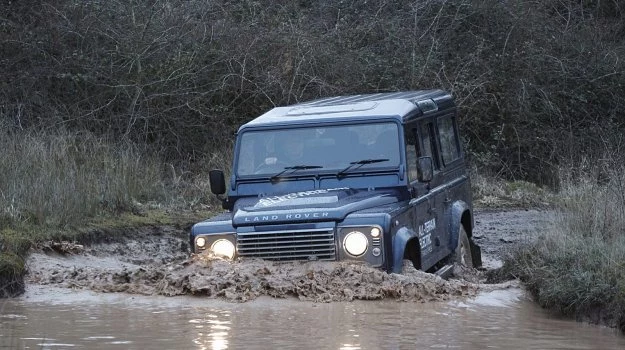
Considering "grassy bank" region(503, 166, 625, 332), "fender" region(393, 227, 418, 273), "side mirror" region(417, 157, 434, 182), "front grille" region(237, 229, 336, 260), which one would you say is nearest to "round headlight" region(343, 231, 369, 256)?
"front grille" region(237, 229, 336, 260)

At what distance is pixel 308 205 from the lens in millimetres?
8977

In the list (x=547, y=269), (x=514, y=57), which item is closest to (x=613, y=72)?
(x=514, y=57)

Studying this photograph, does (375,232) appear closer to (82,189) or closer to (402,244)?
(402,244)

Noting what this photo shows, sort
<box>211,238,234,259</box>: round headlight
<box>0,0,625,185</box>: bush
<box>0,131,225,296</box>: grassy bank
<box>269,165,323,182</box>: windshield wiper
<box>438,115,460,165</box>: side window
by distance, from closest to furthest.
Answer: <box>211,238,234,259</box>: round headlight → <box>269,165,323,182</box>: windshield wiper → <box>438,115,460,165</box>: side window → <box>0,131,225,296</box>: grassy bank → <box>0,0,625,185</box>: bush

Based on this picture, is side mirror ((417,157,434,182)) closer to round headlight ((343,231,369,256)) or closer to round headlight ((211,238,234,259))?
round headlight ((343,231,369,256))

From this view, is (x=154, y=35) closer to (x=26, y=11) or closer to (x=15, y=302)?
(x=26, y=11)

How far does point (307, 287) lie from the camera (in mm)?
8492

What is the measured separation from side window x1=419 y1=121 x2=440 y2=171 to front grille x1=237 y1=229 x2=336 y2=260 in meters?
1.88

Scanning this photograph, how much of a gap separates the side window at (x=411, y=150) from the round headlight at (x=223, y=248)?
172 centimetres

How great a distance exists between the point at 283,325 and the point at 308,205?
4.69 ft

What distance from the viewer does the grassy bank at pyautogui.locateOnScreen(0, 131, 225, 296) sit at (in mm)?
12266

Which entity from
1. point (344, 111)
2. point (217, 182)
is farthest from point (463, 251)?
point (217, 182)

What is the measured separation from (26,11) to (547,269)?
40.4ft

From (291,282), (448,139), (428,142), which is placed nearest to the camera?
(291,282)
